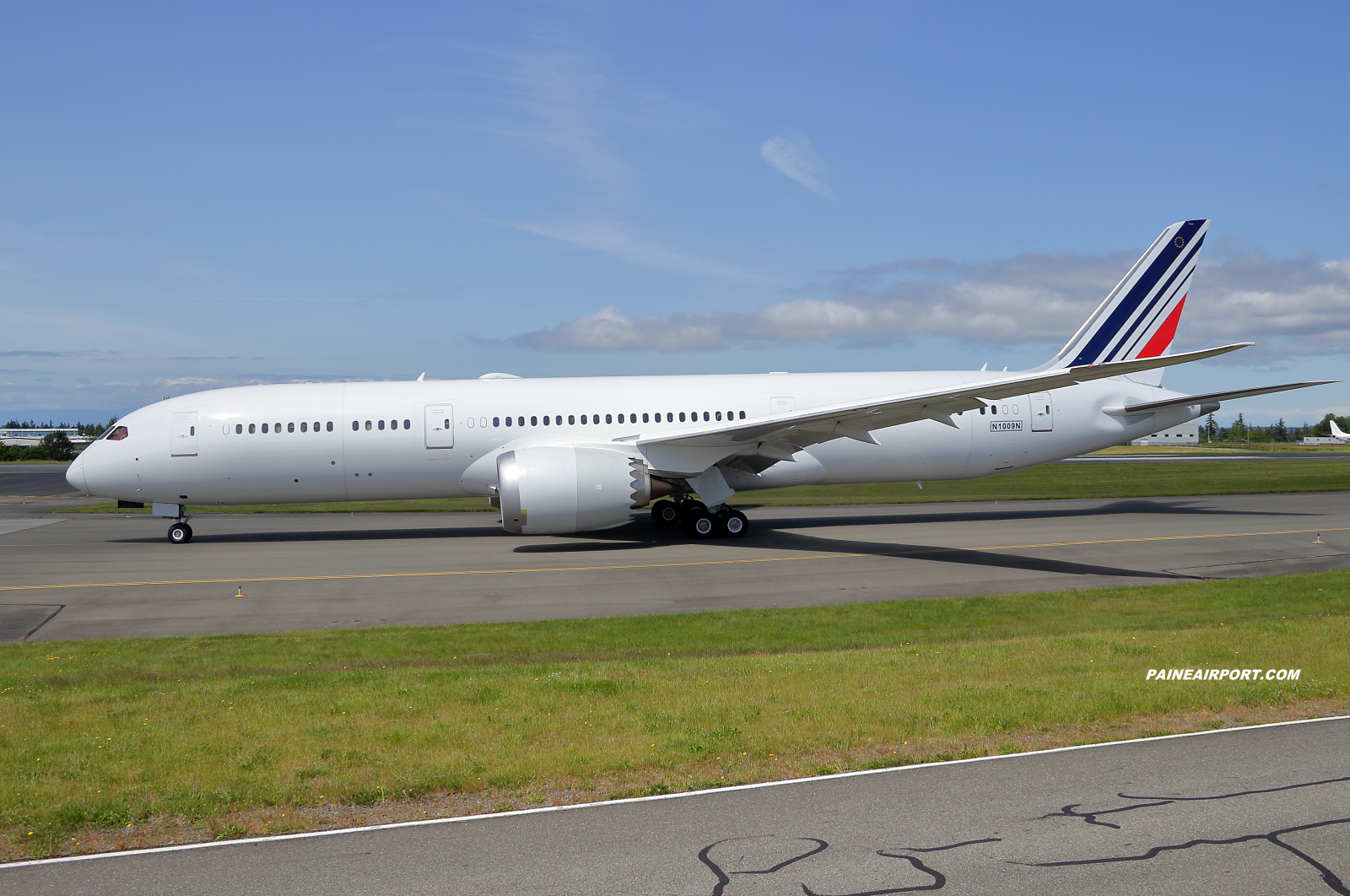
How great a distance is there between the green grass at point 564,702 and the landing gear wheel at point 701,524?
969 centimetres

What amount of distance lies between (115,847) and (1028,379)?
1657 cm

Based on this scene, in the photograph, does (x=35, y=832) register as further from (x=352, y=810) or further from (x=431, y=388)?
(x=431, y=388)

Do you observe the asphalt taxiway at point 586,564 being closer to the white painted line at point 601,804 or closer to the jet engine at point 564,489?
the jet engine at point 564,489

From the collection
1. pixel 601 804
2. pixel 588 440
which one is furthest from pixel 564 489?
pixel 601 804

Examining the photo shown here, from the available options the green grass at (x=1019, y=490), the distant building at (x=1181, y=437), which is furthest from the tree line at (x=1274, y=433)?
the green grass at (x=1019, y=490)

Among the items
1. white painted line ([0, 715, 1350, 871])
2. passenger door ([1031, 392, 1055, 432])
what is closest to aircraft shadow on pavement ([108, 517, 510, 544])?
passenger door ([1031, 392, 1055, 432])

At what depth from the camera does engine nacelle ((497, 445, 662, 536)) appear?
20969mm

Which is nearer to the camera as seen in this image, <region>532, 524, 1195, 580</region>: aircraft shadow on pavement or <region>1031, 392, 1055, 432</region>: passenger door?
<region>532, 524, 1195, 580</region>: aircraft shadow on pavement

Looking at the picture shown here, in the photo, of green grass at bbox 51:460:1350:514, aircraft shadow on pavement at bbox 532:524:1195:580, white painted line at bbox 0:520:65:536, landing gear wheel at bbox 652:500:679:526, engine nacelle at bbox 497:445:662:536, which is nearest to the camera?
aircraft shadow on pavement at bbox 532:524:1195:580

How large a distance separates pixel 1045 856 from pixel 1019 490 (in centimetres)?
3404

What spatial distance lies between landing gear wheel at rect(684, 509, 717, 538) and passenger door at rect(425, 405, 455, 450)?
639 centimetres

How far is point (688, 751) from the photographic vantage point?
7574 mm

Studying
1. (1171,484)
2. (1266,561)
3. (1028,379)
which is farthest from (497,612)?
(1171,484)

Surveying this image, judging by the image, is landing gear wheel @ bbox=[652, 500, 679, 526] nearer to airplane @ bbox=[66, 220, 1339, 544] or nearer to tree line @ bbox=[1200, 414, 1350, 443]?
airplane @ bbox=[66, 220, 1339, 544]
